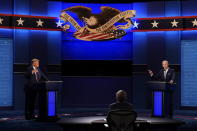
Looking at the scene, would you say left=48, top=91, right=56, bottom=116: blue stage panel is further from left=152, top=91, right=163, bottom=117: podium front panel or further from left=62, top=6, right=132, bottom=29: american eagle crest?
left=62, top=6, right=132, bottom=29: american eagle crest

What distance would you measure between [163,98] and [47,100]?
10.2ft

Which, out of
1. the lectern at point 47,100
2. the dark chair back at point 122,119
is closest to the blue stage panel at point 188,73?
the lectern at point 47,100

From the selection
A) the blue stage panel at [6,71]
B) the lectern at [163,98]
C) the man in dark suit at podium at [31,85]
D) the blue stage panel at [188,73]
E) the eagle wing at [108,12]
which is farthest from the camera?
the eagle wing at [108,12]

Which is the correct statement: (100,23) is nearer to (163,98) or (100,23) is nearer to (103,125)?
Answer: (163,98)

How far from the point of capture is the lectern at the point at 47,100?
9641mm

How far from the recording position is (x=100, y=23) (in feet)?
45.5

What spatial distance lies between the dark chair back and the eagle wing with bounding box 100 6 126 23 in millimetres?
9145

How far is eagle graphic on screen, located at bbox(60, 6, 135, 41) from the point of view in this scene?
13.8 meters

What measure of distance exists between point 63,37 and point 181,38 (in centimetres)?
432

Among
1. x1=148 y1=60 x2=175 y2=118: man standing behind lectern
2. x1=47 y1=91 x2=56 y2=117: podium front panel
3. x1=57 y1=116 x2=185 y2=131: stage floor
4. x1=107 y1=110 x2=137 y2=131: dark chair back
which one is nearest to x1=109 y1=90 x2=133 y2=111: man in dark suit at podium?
x1=107 y1=110 x2=137 y2=131: dark chair back

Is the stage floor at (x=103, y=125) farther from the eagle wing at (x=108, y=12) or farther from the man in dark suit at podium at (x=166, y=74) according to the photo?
the eagle wing at (x=108, y=12)

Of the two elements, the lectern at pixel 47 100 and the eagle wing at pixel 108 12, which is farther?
the eagle wing at pixel 108 12

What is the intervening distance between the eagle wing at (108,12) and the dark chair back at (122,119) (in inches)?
360

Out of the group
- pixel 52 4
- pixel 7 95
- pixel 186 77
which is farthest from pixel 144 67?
pixel 7 95
